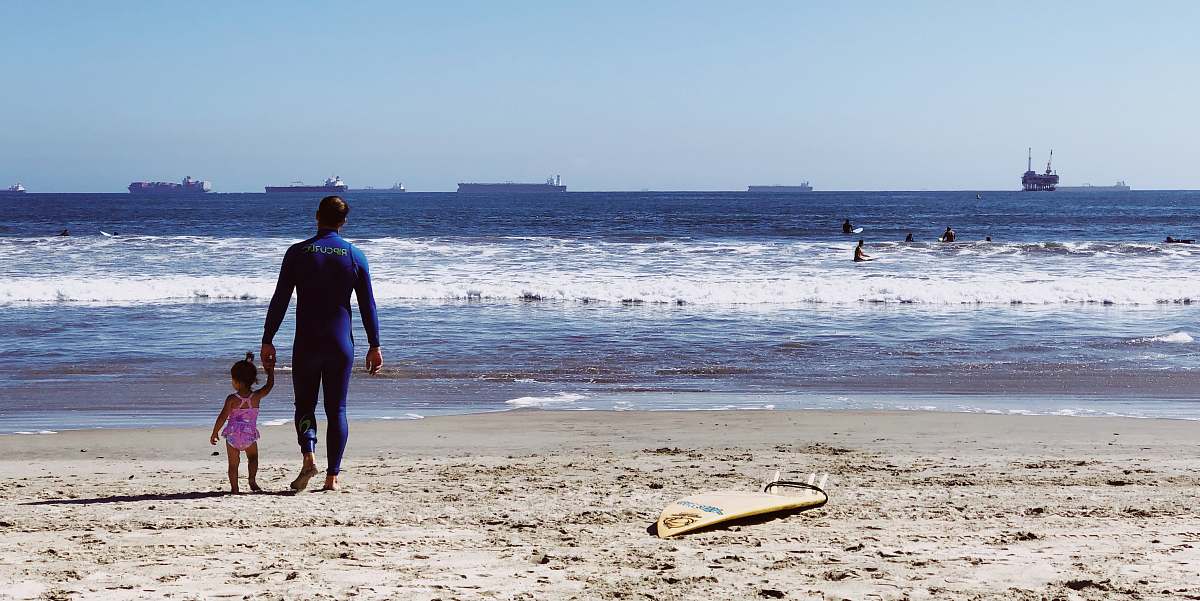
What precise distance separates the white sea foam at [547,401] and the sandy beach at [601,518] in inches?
49.9

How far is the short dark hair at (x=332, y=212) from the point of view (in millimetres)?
5531

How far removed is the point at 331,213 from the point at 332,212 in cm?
1

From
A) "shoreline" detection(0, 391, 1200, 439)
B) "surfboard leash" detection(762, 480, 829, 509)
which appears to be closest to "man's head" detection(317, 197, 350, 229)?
"surfboard leash" detection(762, 480, 829, 509)

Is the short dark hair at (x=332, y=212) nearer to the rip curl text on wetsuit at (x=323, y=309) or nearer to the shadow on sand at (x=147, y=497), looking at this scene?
the rip curl text on wetsuit at (x=323, y=309)

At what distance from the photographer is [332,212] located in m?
5.55

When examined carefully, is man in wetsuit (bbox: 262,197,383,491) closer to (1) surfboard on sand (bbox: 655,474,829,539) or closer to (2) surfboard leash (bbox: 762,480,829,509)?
(1) surfboard on sand (bbox: 655,474,829,539)

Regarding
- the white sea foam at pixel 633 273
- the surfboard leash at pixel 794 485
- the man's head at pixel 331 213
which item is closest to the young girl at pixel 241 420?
the man's head at pixel 331 213

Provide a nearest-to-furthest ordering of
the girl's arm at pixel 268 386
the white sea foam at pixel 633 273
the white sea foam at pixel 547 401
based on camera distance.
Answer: the girl's arm at pixel 268 386
the white sea foam at pixel 547 401
the white sea foam at pixel 633 273

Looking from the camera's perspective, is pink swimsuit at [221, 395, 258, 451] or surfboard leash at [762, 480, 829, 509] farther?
pink swimsuit at [221, 395, 258, 451]

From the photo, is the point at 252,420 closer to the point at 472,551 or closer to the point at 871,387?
the point at 472,551

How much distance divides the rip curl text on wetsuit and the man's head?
45 millimetres

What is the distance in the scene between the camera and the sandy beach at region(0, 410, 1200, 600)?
412 centimetres

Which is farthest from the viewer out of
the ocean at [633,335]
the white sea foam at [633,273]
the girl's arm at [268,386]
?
the white sea foam at [633,273]

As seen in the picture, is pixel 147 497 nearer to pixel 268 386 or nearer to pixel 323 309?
pixel 268 386
